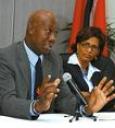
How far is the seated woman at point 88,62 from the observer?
142 inches

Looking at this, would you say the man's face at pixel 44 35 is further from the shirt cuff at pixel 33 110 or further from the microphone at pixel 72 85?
the shirt cuff at pixel 33 110

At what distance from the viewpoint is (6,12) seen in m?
5.15

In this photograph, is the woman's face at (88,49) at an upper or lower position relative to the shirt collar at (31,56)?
lower

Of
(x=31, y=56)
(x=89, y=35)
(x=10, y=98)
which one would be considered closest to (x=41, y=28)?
(x=31, y=56)

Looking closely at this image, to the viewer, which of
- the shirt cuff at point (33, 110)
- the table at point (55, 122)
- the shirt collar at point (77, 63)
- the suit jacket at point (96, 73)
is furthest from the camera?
the shirt collar at point (77, 63)

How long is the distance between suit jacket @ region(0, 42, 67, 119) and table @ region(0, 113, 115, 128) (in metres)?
0.07

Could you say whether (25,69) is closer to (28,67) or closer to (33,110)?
(28,67)

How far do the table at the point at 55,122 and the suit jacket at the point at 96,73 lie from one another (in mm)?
1033

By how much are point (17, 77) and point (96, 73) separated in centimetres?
138

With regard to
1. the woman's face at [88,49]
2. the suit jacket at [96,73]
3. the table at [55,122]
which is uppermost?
the table at [55,122]

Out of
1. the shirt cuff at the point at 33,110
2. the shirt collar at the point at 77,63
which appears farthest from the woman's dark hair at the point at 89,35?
the shirt cuff at the point at 33,110

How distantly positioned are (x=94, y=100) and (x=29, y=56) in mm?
502

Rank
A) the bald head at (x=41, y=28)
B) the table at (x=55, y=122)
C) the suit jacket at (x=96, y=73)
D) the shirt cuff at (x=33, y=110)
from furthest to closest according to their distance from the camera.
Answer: the suit jacket at (x=96, y=73) → the bald head at (x=41, y=28) → the shirt cuff at (x=33, y=110) → the table at (x=55, y=122)

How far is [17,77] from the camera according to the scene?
2422 mm
